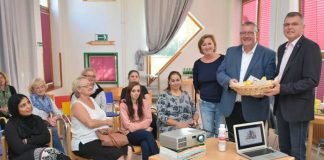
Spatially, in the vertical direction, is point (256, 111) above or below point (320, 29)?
below

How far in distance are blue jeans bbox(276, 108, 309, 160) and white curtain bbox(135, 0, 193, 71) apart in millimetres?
3885

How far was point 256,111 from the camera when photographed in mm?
2117

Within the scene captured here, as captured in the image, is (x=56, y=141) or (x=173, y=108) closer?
(x=173, y=108)

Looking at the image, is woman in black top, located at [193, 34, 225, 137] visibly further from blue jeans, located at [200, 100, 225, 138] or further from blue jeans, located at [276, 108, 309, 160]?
blue jeans, located at [276, 108, 309, 160]

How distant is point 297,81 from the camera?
1.87m

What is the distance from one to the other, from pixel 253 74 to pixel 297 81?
1.06ft

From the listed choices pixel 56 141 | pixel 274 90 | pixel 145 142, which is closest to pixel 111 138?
pixel 145 142

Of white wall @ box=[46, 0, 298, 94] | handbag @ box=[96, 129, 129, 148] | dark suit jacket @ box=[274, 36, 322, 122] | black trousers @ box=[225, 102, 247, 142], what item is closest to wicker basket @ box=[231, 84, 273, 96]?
dark suit jacket @ box=[274, 36, 322, 122]

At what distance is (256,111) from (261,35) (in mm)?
3129

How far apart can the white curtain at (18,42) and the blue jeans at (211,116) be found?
240 centimetres

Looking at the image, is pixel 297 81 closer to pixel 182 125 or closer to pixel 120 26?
pixel 182 125

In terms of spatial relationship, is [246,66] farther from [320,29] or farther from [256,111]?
[320,29]

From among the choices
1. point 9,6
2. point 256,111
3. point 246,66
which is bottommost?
point 256,111

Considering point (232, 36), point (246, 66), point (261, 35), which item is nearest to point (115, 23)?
point (232, 36)
